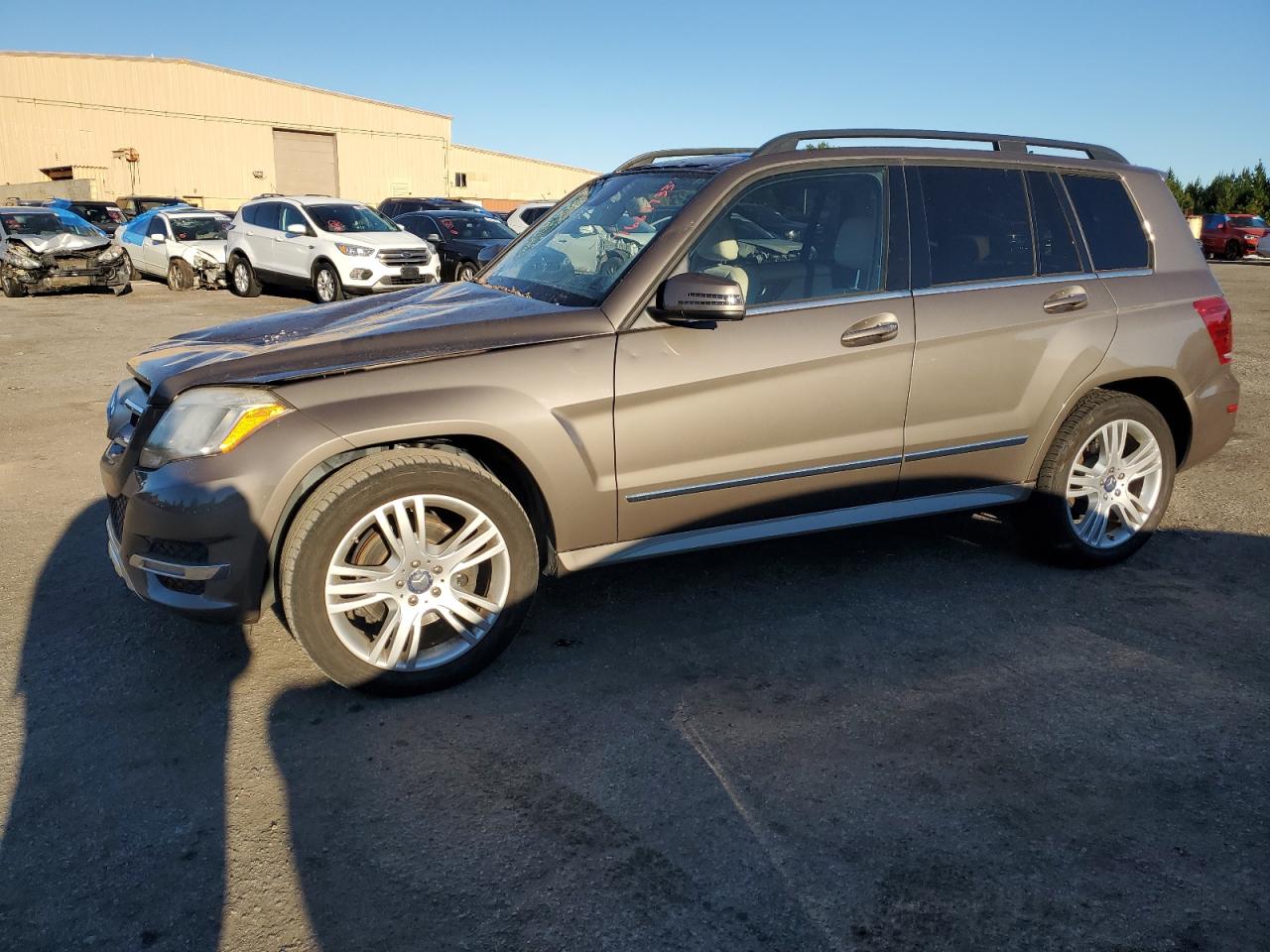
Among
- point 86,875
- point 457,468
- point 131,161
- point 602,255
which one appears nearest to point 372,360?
point 457,468

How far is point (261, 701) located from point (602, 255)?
2.14m

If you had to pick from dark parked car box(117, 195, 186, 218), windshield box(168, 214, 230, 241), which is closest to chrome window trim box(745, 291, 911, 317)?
windshield box(168, 214, 230, 241)

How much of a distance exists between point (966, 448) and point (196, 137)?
4880 centimetres

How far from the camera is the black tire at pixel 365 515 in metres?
3.26

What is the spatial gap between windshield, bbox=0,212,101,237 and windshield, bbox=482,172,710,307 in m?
17.5

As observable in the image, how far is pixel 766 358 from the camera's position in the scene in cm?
376

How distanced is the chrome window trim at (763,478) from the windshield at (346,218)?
47.0 feet

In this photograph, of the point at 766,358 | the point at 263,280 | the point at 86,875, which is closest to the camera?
the point at 86,875

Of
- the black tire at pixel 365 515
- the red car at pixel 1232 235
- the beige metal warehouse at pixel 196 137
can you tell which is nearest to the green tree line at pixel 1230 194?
the red car at pixel 1232 235

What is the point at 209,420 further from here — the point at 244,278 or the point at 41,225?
the point at 41,225

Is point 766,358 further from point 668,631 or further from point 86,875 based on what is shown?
point 86,875

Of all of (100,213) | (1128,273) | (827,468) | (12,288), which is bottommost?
(827,468)

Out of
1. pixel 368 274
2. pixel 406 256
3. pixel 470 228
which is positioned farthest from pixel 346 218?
pixel 470 228

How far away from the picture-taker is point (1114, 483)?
4668 mm
